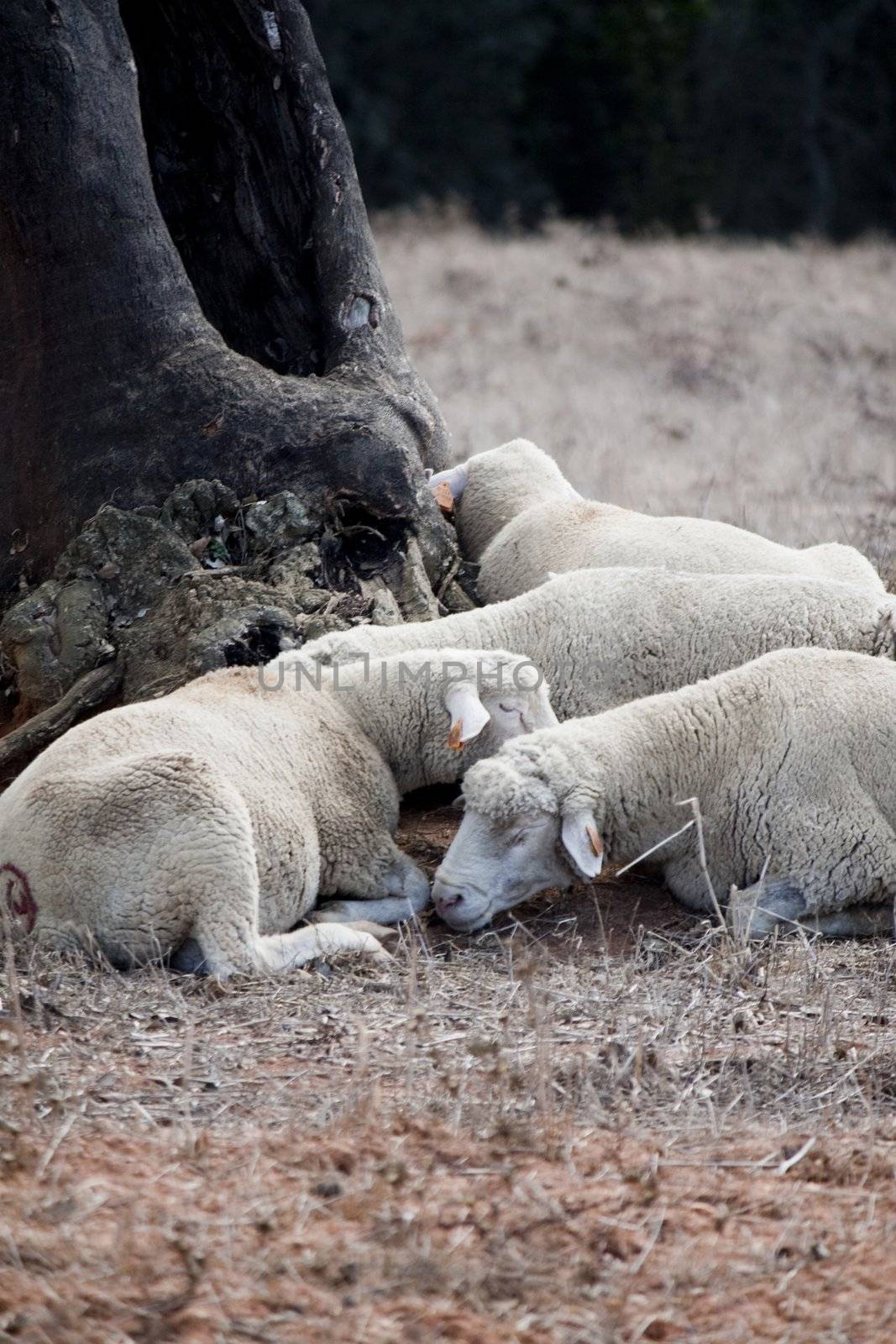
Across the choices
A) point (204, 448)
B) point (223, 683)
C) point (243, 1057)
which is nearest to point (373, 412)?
point (204, 448)

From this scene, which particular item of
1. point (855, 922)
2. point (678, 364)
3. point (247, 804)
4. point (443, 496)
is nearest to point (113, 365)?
point (443, 496)

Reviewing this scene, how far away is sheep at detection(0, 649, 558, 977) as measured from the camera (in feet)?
14.0

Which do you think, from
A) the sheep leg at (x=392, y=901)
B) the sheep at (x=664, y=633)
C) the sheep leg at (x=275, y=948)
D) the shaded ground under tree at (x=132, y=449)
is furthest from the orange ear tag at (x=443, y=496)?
the sheep leg at (x=275, y=948)

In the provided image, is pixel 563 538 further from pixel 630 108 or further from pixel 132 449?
pixel 630 108

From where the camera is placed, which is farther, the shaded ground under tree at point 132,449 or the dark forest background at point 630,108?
the dark forest background at point 630,108

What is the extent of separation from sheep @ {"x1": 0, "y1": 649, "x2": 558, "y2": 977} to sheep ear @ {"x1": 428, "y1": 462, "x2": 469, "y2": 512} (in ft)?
5.69

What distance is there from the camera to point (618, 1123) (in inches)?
132

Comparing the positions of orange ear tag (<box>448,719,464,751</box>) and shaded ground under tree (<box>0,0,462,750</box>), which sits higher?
shaded ground under tree (<box>0,0,462,750</box>)

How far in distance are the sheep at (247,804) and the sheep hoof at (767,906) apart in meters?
1.01

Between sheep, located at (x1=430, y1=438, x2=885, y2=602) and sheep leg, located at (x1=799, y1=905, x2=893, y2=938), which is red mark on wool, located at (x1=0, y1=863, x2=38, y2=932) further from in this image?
sheep, located at (x1=430, y1=438, x2=885, y2=602)

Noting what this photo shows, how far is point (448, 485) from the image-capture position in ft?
23.3

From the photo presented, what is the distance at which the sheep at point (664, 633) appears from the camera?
226 inches

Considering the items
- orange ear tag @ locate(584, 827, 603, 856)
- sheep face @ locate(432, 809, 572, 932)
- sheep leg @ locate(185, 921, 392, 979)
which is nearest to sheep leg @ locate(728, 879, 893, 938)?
orange ear tag @ locate(584, 827, 603, 856)

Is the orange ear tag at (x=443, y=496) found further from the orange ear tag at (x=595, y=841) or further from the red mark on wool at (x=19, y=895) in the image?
the red mark on wool at (x=19, y=895)
